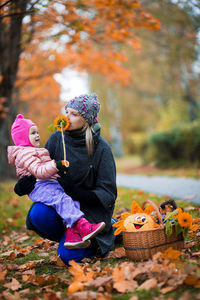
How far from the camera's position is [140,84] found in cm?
2498

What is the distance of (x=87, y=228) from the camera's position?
2771 millimetres

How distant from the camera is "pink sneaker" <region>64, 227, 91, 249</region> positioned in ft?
9.13

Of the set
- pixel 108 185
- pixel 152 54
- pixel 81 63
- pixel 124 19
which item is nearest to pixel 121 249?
pixel 108 185

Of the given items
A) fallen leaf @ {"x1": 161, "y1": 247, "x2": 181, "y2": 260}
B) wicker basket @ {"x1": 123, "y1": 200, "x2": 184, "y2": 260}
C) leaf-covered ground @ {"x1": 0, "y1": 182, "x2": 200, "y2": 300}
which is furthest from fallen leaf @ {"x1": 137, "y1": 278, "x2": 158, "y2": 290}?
wicker basket @ {"x1": 123, "y1": 200, "x2": 184, "y2": 260}

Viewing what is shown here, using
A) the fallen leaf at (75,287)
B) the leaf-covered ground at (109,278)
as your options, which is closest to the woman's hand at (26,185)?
the leaf-covered ground at (109,278)

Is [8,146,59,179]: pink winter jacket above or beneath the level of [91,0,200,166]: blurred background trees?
above

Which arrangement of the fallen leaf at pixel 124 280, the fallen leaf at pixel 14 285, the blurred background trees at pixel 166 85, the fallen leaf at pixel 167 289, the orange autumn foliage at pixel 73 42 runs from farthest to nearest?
the blurred background trees at pixel 166 85 < the orange autumn foliage at pixel 73 42 < the fallen leaf at pixel 14 285 < the fallen leaf at pixel 124 280 < the fallen leaf at pixel 167 289

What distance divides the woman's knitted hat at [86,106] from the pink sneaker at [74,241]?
1014 millimetres

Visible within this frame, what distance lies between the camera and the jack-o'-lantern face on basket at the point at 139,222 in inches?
110

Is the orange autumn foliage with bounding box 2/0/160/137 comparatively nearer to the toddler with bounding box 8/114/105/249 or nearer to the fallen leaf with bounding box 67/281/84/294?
the toddler with bounding box 8/114/105/249

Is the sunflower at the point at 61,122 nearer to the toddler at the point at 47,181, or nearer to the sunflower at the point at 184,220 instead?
the toddler at the point at 47,181

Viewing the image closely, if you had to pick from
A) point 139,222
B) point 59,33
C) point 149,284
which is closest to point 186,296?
point 149,284

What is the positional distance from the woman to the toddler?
9 cm

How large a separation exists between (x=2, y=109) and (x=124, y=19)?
3.71 metres
